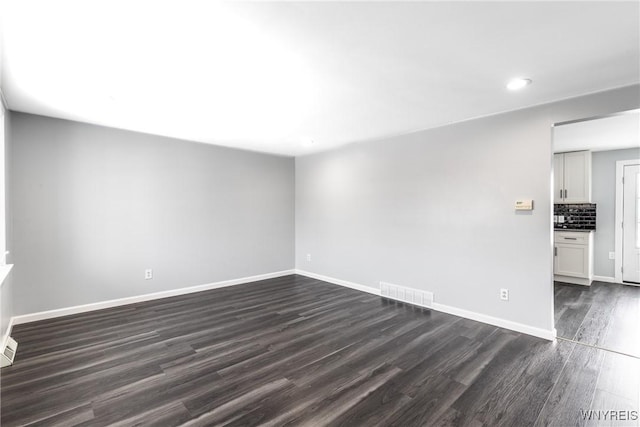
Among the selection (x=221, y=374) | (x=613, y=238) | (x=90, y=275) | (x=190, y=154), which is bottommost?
(x=221, y=374)

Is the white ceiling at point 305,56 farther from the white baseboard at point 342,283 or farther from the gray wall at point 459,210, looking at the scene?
the white baseboard at point 342,283

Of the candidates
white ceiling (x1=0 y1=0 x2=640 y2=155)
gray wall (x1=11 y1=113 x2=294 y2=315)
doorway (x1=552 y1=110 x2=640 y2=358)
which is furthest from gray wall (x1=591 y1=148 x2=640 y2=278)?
gray wall (x1=11 y1=113 x2=294 y2=315)

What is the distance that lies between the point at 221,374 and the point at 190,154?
3422mm

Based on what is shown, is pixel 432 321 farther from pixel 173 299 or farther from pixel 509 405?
pixel 173 299

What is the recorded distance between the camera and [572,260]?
5.06 metres

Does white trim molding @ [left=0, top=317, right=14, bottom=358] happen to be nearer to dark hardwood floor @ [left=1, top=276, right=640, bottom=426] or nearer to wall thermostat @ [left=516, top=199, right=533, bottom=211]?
dark hardwood floor @ [left=1, top=276, right=640, bottom=426]

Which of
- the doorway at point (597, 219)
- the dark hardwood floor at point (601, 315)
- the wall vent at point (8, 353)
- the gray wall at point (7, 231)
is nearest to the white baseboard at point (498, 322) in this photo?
the dark hardwood floor at point (601, 315)

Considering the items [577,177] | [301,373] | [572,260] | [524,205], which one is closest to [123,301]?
[301,373]

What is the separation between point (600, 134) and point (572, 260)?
7.31 ft

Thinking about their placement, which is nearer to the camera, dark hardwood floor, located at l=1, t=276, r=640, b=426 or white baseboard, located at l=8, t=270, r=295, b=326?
dark hardwood floor, located at l=1, t=276, r=640, b=426

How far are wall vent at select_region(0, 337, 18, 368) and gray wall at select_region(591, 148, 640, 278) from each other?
8.16 meters

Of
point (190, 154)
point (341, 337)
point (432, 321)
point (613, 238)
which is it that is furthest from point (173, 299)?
point (613, 238)

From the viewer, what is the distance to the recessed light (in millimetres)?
2445

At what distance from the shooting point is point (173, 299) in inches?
167
